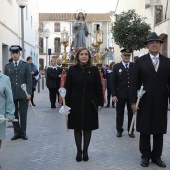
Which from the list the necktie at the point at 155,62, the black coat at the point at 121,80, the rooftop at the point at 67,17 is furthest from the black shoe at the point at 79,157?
the rooftop at the point at 67,17

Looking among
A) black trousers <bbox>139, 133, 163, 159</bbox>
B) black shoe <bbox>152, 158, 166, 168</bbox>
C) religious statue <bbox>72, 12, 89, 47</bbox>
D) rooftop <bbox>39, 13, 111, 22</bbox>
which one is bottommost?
black shoe <bbox>152, 158, 166, 168</bbox>

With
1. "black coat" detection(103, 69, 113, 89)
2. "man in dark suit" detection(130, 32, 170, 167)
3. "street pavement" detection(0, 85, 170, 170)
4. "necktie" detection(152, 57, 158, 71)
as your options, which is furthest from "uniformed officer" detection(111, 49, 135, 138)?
"black coat" detection(103, 69, 113, 89)

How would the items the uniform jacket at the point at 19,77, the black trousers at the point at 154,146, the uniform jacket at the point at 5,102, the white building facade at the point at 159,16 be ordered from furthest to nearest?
the white building facade at the point at 159,16 → the uniform jacket at the point at 19,77 → the black trousers at the point at 154,146 → the uniform jacket at the point at 5,102

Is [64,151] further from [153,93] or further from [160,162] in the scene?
[153,93]

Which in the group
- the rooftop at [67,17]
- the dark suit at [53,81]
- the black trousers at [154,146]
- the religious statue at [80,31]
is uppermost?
the rooftop at [67,17]

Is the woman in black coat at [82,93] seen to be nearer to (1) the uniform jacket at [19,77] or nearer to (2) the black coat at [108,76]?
(1) the uniform jacket at [19,77]

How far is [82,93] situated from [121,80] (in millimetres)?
2508

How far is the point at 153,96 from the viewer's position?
5.73m

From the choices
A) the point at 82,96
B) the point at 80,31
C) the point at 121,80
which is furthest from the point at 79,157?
the point at 80,31

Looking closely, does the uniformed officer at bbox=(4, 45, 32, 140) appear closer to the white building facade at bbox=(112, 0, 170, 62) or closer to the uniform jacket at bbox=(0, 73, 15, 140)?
the uniform jacket at bbox=(0, 73, 15, 140)

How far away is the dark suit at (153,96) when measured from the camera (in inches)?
225

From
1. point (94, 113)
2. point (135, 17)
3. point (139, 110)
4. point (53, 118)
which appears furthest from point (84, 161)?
point (135, 17)

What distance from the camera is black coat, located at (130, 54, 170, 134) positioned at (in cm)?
570

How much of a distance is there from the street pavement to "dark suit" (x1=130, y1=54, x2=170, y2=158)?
23.8 inches
